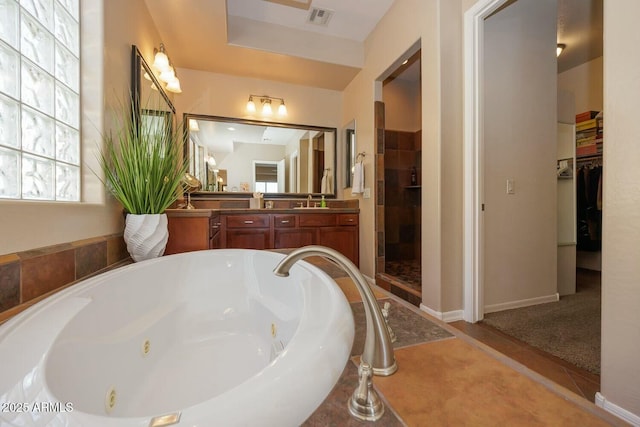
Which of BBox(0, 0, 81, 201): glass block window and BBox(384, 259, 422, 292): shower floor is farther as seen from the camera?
BBox(384, 259, 422, 292): shower floor

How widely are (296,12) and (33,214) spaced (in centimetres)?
264

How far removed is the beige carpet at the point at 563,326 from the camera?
1.46 meters

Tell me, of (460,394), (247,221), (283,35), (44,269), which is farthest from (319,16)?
(460,394)

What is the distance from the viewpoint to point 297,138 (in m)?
3.42

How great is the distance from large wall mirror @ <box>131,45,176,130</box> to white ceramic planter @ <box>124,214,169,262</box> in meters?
0.54

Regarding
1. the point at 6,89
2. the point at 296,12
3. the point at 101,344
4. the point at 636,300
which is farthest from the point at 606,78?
the point at 296,12

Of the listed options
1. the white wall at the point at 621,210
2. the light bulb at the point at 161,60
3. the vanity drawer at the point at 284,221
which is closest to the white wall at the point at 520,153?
the white wall at the point at 621,210

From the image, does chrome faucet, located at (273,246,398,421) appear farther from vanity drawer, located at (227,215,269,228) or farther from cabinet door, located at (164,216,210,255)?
vanity drawer, located at (227,215,269,228)

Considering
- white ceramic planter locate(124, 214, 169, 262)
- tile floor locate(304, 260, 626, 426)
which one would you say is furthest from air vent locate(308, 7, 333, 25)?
tile floor locate(304, 260, 626, 426)

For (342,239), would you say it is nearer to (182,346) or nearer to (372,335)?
(182,346)

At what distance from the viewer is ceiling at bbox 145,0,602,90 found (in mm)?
2252

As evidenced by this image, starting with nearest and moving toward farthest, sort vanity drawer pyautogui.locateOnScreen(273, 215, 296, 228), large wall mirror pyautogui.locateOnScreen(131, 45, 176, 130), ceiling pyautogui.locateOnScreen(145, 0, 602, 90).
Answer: large wall mirror pyautogui.locateOnScreen(131, 45, 176, 130) → ceiling pyautogui.locateOnScreen(145, 0, 602, 90) → vanity drawer pyautogui.locateOnScreen(273, 215, 296, 228)

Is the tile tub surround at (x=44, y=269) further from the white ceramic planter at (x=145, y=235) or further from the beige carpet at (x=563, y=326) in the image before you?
the beige carpet at (x=563, y=326)

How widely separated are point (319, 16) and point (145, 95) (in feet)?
5.86
